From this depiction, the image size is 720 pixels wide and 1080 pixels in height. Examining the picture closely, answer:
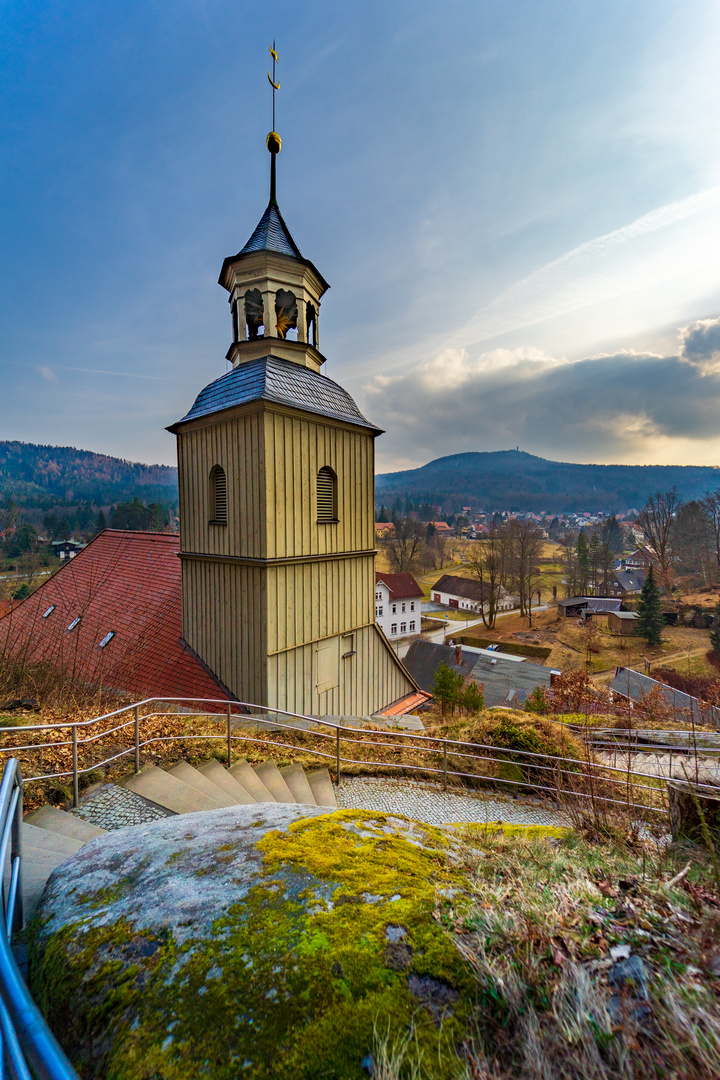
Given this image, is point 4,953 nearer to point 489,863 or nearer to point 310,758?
point 489,863

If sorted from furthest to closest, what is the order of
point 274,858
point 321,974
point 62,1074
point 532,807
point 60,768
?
point 532,807 < point 60,768 < point 274,858 < point 321,974 < point 62,1074

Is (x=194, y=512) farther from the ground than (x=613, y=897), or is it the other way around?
(x=194, y=512)

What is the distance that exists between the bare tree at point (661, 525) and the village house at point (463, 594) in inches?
612

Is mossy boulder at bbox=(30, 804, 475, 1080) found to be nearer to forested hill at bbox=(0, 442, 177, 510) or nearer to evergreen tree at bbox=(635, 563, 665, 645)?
evergreen tree at bbox=(635, 563, 665, 645)

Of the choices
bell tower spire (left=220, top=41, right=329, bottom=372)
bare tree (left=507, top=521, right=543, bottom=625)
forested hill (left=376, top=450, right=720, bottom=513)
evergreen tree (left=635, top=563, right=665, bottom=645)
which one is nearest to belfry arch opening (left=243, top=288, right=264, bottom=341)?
bell tower spire (left=220, top=41, right=329, bottom=372)

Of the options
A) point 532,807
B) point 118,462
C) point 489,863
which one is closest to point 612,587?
point 532,807

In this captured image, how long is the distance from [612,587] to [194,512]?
50.1 m

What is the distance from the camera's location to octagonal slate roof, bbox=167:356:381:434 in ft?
25.5

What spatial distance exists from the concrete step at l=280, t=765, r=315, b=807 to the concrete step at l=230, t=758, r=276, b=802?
1.28 ft

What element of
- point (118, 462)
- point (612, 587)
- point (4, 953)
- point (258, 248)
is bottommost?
point (612, 587)

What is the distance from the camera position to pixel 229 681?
8227 mm

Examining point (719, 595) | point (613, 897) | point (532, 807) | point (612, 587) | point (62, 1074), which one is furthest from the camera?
point (612, 587)

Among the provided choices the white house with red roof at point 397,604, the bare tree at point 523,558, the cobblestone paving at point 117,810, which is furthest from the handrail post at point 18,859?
the bare tree at point 523,558

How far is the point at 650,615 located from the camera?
3253cm
